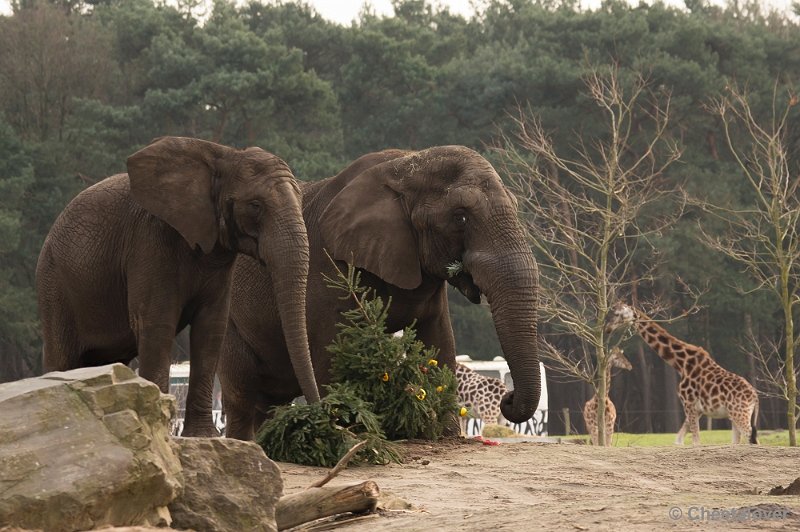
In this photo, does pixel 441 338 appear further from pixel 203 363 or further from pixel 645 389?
pixel 645 389

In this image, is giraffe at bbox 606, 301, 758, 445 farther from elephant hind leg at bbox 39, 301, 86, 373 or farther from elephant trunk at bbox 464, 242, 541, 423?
elephant hind leg at bbox 39, 301, 86, 373

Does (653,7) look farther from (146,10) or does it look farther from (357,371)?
(357,371)

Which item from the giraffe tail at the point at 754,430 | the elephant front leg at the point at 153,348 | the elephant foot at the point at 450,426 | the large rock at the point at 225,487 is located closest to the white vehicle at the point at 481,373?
the giraffe tail at the point at 754,430

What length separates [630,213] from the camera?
21.0 metres

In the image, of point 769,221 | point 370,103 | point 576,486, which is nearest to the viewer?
point 576,486

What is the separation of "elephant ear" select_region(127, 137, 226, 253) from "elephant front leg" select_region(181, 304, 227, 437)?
0.60 metres

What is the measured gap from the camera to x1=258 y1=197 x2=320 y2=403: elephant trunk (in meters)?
9.72

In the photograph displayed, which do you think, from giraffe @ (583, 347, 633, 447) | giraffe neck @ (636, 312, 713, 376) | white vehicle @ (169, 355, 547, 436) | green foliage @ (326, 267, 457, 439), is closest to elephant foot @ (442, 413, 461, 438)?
green foliage @ (326, 267, 457, 439)

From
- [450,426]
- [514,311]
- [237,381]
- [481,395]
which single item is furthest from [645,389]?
[514,311]

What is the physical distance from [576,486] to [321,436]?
67.6 inches

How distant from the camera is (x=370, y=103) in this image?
44.1 m

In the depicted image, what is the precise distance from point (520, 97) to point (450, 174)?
30957 millimetres

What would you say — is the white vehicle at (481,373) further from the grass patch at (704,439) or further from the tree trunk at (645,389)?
the tree trunk at (645,389)

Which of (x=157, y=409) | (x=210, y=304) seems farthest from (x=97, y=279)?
(x=157, y=409)
